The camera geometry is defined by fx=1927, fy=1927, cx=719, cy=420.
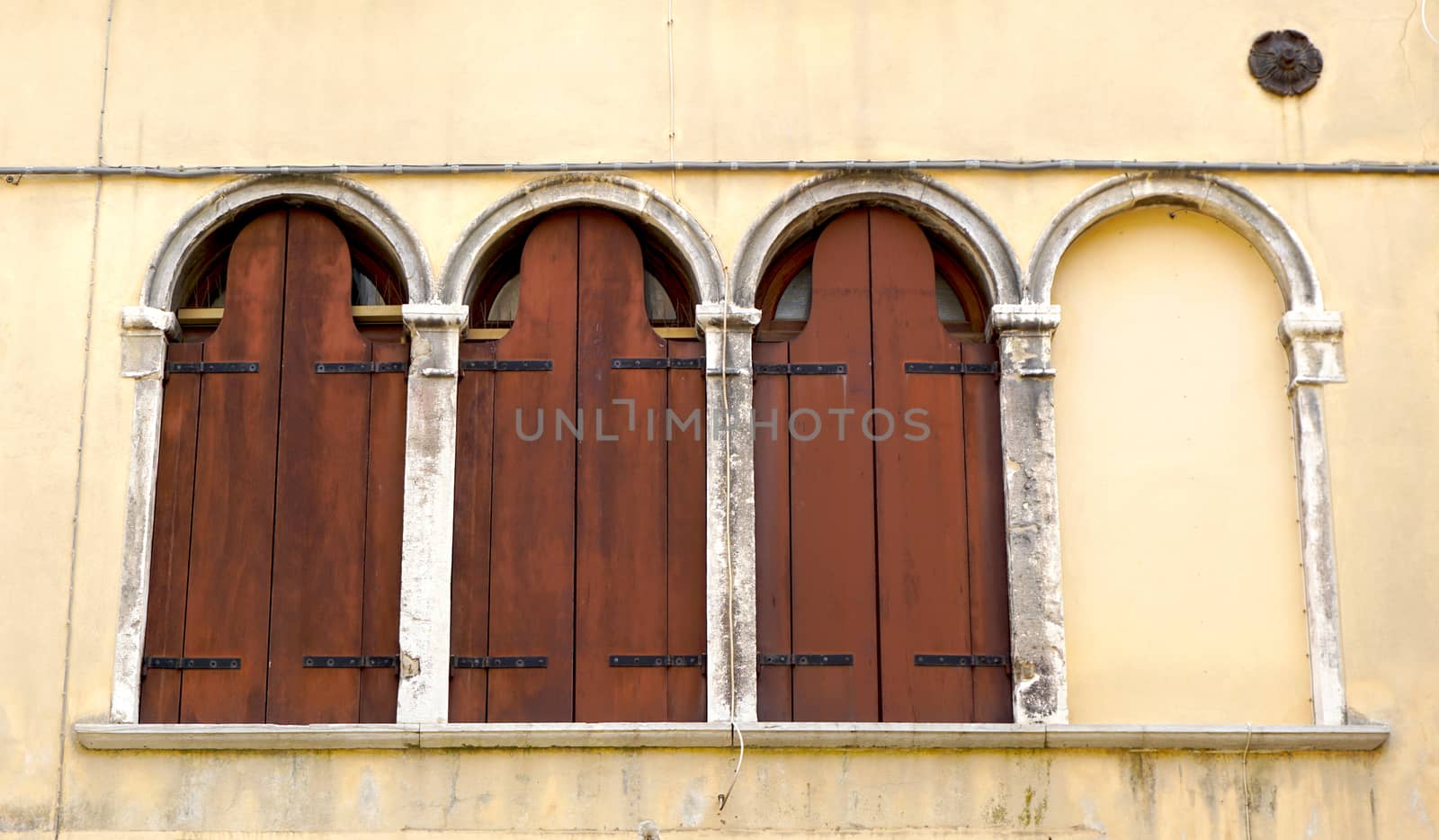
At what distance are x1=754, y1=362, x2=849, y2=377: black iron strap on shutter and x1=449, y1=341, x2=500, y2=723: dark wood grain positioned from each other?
3.71 feet

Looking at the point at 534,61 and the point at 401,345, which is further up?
the point at 534,61

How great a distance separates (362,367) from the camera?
8242 millimetres

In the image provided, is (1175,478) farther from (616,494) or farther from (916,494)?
(616,494)

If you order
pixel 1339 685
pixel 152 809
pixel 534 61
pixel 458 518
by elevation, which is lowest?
pixel 152 809

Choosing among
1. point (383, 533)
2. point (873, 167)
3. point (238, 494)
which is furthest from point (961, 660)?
point (238, 494)

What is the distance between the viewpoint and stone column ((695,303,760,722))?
25.7 ft

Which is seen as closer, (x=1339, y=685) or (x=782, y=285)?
(x=1339, y=685)

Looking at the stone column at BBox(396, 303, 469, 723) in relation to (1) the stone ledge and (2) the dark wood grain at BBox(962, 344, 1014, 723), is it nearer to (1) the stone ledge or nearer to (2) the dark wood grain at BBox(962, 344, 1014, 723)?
(1) the stone ledge

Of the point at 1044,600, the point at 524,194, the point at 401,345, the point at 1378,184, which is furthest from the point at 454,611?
the point at 1378,184

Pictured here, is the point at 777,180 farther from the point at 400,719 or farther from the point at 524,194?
the point at 400,719

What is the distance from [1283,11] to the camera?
335 inches

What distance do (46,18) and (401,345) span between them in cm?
221

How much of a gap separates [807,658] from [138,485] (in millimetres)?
2893

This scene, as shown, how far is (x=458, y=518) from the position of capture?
807 centimetres
